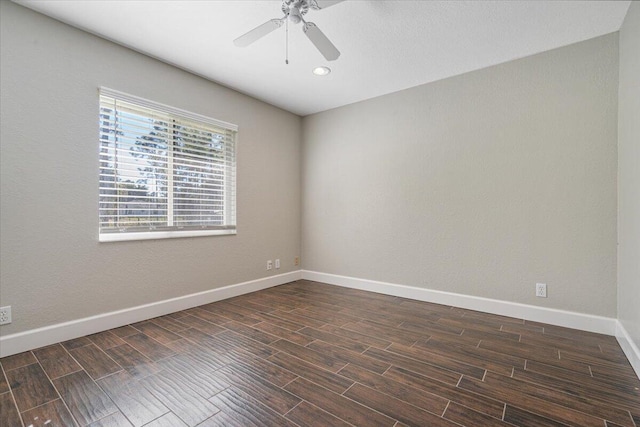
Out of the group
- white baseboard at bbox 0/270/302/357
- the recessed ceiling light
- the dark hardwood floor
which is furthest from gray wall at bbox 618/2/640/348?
white baseboard at bbox 0/270/302/357

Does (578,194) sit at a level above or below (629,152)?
below

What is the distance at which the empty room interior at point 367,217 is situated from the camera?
1.73 m

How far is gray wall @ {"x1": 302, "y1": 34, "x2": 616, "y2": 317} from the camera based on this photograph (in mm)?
2537

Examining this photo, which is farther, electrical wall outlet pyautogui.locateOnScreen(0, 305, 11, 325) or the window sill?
the window sill

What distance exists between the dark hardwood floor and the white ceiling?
2492mm

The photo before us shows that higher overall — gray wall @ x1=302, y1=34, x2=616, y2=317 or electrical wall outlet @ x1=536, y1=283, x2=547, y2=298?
gray wall @ x1=302, y1=34, x2=616, y2=317

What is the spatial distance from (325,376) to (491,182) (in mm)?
2469

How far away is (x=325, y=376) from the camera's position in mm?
1835

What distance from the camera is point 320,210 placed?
443 centimetres

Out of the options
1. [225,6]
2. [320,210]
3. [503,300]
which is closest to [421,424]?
[503,300]

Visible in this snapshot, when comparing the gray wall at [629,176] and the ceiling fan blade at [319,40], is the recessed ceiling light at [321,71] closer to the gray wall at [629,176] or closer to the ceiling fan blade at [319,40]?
the ceiling fan blade at [319,40]

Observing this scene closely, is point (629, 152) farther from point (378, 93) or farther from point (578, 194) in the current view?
point (378, 93)

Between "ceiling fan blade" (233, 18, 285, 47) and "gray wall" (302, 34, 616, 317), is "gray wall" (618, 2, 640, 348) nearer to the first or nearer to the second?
"gray wall" (302, 34, 616, 317)

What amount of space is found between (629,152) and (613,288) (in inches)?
44.2
